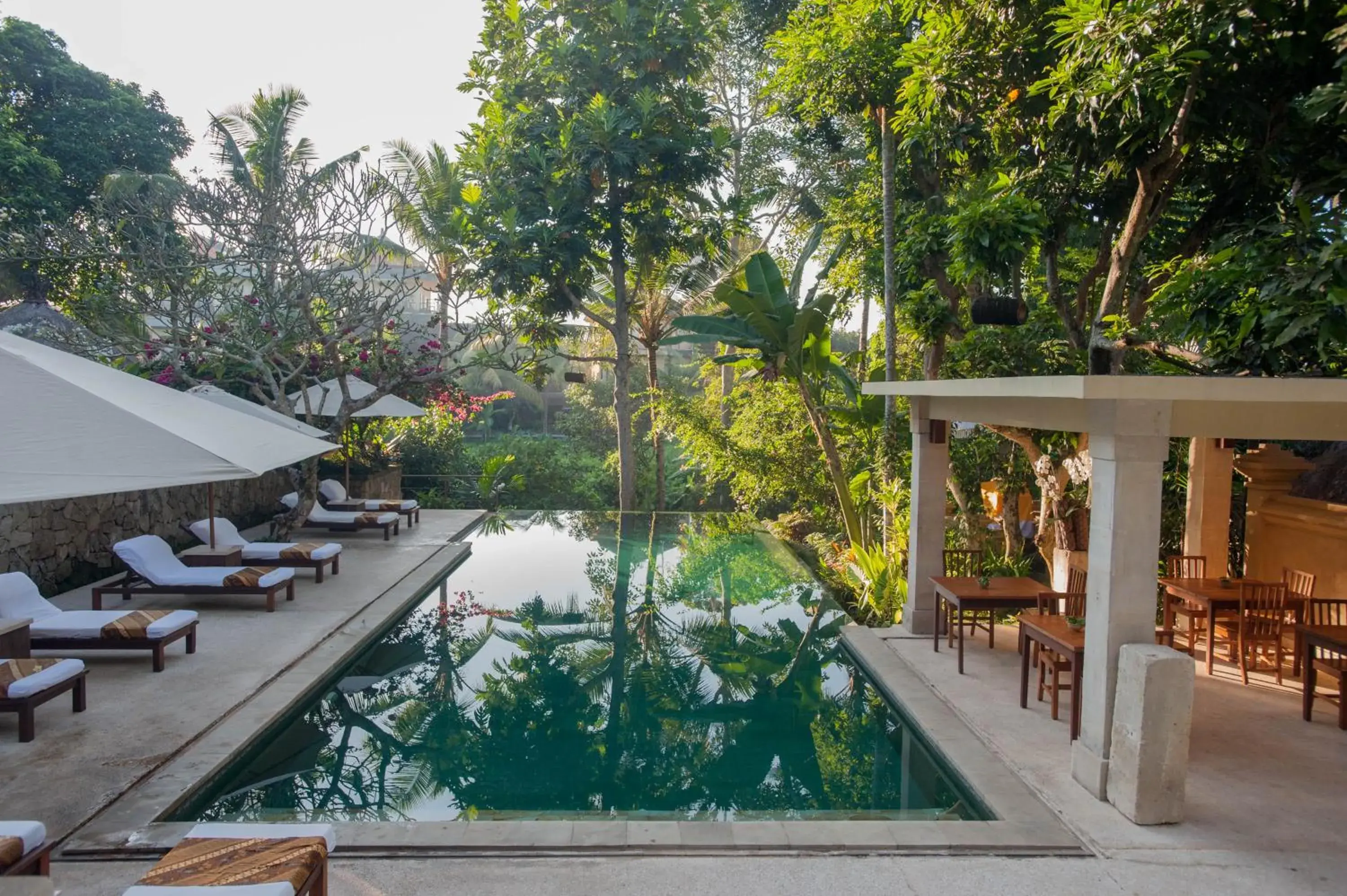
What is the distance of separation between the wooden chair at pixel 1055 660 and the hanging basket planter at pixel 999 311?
249 centimetres

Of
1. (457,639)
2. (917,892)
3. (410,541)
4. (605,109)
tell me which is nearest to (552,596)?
(457,639)

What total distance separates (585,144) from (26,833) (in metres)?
17.8

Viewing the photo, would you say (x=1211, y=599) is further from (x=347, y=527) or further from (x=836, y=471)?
(x=347, y=527)

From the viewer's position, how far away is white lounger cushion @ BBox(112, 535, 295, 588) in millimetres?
10102

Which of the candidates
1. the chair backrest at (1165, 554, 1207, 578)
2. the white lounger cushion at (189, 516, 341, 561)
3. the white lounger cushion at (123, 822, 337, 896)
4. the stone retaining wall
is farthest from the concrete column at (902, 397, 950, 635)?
the stone retaining wall

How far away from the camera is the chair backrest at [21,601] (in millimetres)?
7844

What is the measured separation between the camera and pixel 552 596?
42.2ft

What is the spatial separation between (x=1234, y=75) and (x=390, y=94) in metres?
15.4

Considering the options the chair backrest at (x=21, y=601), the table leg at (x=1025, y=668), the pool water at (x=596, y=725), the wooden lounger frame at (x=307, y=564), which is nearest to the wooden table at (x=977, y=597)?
the table leg at (x=1025, y=668)

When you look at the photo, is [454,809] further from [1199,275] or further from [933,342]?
[933,342]

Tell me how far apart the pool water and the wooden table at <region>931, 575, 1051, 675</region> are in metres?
1.06

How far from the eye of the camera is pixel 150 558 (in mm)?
10352

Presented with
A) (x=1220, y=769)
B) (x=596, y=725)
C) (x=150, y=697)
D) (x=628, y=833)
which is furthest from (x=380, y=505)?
(x=1220, y=769)

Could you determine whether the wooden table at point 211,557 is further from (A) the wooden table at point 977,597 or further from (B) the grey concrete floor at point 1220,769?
(A) the wooden table at point 977,597
